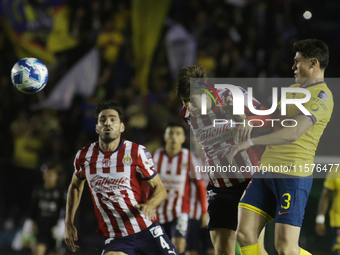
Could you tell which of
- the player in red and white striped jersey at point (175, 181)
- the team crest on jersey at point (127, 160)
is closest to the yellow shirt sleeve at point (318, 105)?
the team crest on jersey at point (127, 160)

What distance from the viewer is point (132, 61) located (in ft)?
31.3

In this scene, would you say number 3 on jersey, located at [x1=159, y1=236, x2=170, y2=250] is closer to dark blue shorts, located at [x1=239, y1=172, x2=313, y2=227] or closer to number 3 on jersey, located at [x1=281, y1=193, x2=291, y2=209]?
dark blue shorts, located at [x1=239, y1=172, x2=313, y2=227]

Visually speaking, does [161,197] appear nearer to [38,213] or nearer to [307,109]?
[307,109]

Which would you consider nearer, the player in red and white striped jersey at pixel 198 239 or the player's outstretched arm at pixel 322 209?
the player's outstretched arm at pixel 322 209

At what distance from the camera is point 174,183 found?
5.87m

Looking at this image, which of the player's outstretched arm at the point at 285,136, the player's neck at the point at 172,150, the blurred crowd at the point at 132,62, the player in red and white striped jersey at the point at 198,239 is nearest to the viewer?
the player's outstretched arm at the point at 285,136

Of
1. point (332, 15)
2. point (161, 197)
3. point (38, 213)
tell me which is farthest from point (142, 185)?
point (332, 15)

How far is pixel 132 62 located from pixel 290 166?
6.81 metres

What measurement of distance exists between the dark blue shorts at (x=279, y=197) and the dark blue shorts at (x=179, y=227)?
2.24 meters

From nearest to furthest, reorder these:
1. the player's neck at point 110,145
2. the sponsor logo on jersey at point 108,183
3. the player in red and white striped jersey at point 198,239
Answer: the sponsor logo on jersey at point 108,183 < the player's neck at point 110,145 < the player in red and white striped jersey at point 198,239

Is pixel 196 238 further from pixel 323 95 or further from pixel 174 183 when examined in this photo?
pixel 323 95

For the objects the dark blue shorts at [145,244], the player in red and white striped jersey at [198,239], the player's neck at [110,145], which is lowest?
the player in red and white striped jersey at [198,239]

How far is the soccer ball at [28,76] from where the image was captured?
13.9 ft

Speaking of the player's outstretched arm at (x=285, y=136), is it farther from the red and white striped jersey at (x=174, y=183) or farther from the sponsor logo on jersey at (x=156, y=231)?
the red and white striped jersey at (x=174, y=183)
